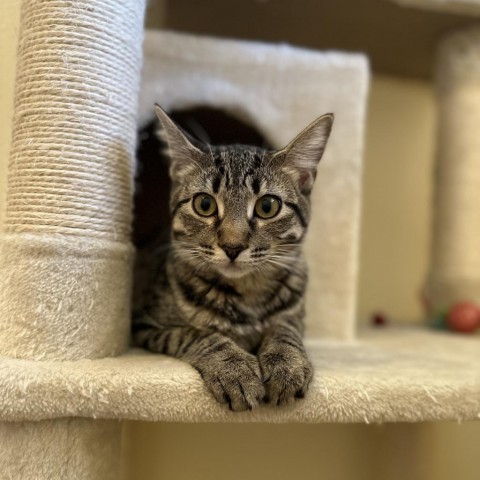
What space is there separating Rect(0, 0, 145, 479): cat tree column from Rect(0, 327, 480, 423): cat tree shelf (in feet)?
0.18

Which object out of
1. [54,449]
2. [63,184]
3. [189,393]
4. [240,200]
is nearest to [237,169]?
[240,200]

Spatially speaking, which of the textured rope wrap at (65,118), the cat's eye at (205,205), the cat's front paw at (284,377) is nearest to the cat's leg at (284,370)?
the cat's front paw at (284,377)

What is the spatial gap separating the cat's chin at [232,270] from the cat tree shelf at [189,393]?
17 cm

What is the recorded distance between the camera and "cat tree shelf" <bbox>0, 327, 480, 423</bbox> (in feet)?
2.63

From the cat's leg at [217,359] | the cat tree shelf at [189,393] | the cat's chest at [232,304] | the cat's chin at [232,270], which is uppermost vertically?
the cat's chin at [232,270]

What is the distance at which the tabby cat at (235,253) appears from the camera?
917 millimetres

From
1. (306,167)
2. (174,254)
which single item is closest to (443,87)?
(306,167)

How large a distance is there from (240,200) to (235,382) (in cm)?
32

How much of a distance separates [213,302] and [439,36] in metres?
1.21

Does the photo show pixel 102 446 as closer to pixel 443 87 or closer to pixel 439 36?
pixel 443 87

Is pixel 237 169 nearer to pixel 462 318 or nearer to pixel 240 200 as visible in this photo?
pixel 240 200

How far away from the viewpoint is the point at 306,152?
1016mm

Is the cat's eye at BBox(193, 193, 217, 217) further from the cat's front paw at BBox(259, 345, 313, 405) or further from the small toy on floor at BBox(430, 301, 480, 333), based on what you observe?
the small toy on floor at BBox(430, 301, 480, 333)

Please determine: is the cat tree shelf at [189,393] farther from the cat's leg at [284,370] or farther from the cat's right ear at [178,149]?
the cat's right ear at [178,149]
